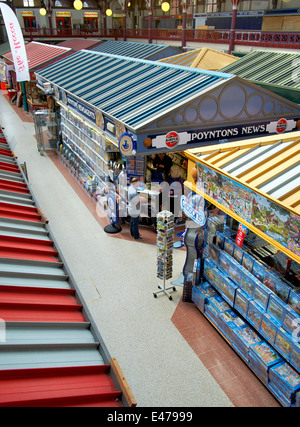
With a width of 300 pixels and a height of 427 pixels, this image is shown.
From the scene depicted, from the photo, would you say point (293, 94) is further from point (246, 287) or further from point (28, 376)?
point (28, 376)

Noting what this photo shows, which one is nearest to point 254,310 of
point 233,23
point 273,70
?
point 273,70

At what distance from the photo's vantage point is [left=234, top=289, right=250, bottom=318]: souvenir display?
5469 millimetres

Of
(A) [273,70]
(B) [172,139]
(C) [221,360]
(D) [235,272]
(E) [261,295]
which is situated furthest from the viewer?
(A) [273,70]

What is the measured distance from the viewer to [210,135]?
8367mm

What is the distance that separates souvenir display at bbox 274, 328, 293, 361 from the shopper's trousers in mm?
4692

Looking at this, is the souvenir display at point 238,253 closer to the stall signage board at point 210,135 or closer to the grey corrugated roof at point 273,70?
the stall signage board at point 210,135

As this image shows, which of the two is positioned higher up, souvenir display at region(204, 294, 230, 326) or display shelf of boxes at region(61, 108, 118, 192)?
display shelf of boxes at region(61, 108, 118, 192)

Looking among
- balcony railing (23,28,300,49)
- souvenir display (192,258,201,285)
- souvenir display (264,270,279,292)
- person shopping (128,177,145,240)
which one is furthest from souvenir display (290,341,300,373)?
balcony railing (23,28,300,49)

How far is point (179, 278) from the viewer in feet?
24.0

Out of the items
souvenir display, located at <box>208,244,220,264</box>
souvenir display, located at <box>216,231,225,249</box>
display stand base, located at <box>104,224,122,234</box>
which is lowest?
display stand base, located at <box>104,224,122,234</box>

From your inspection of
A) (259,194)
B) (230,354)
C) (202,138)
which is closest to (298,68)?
(202,138)

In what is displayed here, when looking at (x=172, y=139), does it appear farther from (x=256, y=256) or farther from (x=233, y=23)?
(x=233, y=23)

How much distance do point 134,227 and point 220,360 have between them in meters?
4.13

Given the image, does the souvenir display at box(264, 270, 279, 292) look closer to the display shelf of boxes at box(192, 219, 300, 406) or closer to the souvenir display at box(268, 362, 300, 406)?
the display shelf of boxes at box(192, 219, 300, 406)
